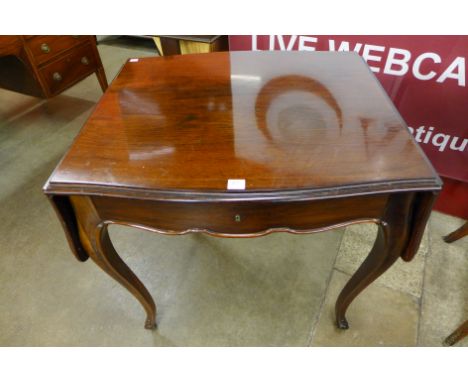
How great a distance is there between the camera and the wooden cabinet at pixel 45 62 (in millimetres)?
1576

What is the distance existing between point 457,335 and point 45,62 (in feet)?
7.28

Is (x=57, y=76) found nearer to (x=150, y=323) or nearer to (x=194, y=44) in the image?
(x=194, y=44)

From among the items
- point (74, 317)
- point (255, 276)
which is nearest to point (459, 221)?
point (255, 276)

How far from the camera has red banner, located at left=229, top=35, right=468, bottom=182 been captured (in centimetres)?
100

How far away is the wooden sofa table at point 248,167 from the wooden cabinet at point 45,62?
3.67 ft

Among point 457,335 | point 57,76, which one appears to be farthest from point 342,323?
point 57,76

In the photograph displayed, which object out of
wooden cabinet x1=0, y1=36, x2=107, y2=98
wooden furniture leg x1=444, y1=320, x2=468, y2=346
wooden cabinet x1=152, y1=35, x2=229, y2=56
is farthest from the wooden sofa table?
wooden cabinet x1=0, y1=36, x2=107, y2=98

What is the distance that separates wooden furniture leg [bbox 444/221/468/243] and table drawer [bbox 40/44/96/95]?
7.08 feet

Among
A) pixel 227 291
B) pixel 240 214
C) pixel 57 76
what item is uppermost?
pixel 240 214

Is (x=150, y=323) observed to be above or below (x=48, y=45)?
below

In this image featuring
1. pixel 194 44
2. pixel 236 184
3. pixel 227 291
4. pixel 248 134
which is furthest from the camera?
pixel 194 44

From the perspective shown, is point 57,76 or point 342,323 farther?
point 57,76

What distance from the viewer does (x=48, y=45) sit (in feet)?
5.48

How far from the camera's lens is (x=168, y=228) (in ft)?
2.21
